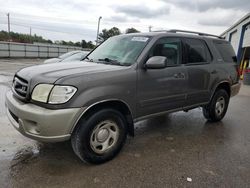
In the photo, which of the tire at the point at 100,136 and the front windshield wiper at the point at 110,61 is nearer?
the tire at the point at 100,136

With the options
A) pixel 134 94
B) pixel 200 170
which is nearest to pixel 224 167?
pixel 200 170

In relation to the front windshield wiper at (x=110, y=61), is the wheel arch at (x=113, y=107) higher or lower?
lower

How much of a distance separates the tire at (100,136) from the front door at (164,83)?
18.3 inches

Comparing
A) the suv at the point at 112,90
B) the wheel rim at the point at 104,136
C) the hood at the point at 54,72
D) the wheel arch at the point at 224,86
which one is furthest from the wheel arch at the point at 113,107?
the wheel arch at the point at 224,86

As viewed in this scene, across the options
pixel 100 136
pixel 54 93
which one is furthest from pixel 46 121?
pixel 100 136

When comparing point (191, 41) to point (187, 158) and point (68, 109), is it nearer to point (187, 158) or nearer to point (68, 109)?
point (187, 158)

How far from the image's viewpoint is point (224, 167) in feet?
10.8

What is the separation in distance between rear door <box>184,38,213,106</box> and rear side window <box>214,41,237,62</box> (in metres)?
0.47

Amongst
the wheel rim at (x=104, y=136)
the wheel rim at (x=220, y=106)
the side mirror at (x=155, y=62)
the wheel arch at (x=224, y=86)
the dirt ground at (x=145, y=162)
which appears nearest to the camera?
the dirt ground at (x=145, y=162)

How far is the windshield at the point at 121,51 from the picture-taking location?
3.62m

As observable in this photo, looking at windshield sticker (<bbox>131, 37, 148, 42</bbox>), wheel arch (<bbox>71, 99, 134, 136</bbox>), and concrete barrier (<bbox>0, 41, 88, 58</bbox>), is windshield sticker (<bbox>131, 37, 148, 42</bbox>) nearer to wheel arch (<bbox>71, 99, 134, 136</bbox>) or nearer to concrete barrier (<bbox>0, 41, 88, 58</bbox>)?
wheel arch (<bbox>71, 99, 134, 136</bbox>)

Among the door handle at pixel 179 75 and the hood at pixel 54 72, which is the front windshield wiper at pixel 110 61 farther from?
the door handle at pixel 179 75

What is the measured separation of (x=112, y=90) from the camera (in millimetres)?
3107

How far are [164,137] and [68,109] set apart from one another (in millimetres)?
2249
